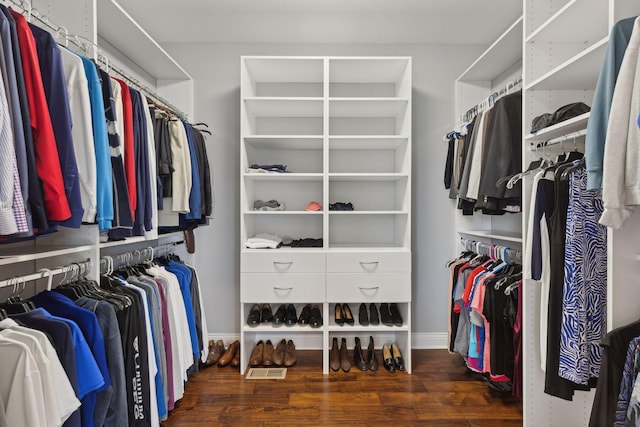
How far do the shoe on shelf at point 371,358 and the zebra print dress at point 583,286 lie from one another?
4.60 ft

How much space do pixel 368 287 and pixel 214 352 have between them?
127 centimetres

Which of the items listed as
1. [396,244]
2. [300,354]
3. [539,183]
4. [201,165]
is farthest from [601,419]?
[201,165]

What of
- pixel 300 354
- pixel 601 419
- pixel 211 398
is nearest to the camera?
pixel 601 419

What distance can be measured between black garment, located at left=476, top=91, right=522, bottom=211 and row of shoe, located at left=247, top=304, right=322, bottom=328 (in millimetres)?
1445

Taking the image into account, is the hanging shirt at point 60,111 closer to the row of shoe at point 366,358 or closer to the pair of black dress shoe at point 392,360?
the row of shoe at point 366,358

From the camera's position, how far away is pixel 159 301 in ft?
6.63

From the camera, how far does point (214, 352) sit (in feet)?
9.53

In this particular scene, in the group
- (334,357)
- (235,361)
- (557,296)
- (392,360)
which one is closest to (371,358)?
(392,360)

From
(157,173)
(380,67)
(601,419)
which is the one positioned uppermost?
(380,67)

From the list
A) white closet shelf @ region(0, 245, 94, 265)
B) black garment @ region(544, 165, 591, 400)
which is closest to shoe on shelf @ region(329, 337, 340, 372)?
black garment @ region(544, 165, 591, 400)

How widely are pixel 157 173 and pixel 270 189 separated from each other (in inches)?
46.0

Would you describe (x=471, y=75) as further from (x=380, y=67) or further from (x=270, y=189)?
(x=270, y=189)

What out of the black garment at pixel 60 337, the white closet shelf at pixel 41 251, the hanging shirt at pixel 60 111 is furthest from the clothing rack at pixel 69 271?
the hanging shirt at pixel 60 111

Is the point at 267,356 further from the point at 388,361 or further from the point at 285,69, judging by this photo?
the point at 285,69
